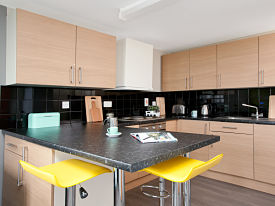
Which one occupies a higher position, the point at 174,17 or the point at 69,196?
the point at 174,17

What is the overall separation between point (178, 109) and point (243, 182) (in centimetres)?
163

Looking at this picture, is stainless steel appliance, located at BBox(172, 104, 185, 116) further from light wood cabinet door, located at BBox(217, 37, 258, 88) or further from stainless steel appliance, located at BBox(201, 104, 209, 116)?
light wood cabinet door, located at BBox(217, 37, 258, 88)

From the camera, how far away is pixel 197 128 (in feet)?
10.5

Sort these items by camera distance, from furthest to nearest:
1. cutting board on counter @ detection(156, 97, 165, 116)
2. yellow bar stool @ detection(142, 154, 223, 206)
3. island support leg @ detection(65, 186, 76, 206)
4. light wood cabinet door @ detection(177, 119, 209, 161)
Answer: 1. cutting board on counter @ detection(156, 97, 165, 116)
2. light wood cabinet door @ detection(177, 119, 209, 161)
3. island support leg @ detection(65, 186, 76, 206)
4. yellow bar stool @ detection(142, 154, 223, 206)

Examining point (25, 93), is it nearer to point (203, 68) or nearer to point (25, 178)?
point (25, 178)

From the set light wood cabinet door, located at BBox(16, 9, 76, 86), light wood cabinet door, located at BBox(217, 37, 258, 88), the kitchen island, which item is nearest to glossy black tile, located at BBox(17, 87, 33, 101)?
light wood cabinet door, located at BBox(16, 9, 76, 86)

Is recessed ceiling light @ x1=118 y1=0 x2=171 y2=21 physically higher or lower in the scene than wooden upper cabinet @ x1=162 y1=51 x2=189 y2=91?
higher

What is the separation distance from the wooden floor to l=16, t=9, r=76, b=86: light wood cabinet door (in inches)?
62.2

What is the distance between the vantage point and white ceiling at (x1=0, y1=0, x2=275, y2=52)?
81.9 inches

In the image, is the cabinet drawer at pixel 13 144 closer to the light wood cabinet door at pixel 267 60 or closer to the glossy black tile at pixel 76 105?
the glossy black tile at pixel 76 105

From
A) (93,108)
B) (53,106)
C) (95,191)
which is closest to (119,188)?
(95,191)

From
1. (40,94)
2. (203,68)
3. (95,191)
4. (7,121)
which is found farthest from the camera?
(203,68)

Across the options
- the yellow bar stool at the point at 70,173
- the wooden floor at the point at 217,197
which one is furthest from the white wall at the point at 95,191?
the wooden floor at the point at 217,197

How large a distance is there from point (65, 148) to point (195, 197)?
1.89m
